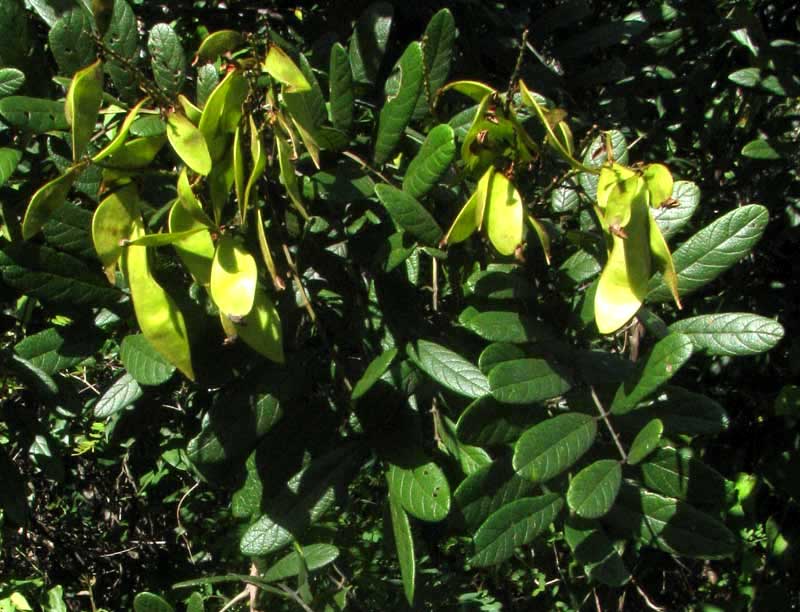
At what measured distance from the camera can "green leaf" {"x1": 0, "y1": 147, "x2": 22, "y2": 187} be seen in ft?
3.35

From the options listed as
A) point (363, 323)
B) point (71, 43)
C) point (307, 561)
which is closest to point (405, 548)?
point (307, 561)

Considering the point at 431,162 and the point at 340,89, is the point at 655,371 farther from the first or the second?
the point at 340,89

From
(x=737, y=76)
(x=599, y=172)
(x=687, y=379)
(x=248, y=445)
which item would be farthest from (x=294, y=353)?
(x=687, y=379)

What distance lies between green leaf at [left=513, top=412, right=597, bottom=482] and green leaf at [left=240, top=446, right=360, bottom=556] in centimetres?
23

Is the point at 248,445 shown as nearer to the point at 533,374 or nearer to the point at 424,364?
the point at 424,364

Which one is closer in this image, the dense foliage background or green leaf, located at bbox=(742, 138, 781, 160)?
the dense foliage background

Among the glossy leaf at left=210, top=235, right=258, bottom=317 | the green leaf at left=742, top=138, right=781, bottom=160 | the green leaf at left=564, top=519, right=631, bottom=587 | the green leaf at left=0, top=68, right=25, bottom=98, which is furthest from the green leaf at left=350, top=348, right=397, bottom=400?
the green leaf at left=742, top=138, right=781, bottom=160

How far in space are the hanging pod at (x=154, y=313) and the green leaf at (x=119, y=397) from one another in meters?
0.30

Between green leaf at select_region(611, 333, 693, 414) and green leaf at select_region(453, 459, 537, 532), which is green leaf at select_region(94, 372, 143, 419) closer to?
green leaf at select_region(453, 459, 537, 532)

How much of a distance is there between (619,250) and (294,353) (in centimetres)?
42

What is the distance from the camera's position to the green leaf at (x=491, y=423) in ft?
3.15

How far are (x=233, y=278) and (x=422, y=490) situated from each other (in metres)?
0.34

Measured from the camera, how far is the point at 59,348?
3.73 ft

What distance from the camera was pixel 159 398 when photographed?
48.3 inches
